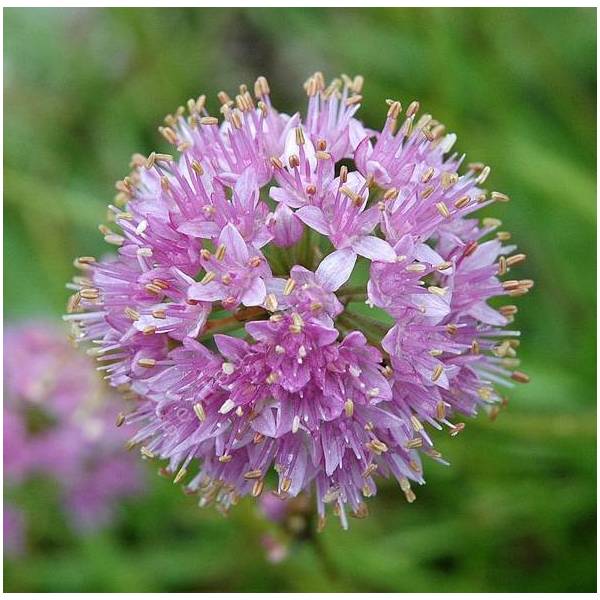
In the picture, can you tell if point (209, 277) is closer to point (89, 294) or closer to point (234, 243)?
point (234, 243)

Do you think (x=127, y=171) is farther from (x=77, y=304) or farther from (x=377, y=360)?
(x=377, y=360)

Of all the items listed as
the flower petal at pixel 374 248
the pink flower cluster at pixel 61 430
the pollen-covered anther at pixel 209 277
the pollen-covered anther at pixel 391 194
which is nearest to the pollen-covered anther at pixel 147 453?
the pollen-covered anther at pixel 209 277

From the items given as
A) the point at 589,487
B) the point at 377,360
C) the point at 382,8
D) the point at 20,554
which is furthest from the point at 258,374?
the point at 382,8

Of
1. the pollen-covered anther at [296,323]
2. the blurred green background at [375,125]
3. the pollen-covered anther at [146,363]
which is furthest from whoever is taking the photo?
the blurred green background at [375,125]

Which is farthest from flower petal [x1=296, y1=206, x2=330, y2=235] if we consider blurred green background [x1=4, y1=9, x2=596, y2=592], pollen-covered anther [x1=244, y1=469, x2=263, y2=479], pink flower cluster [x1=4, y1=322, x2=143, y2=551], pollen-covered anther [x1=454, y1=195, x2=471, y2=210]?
pink flower cluster [x1=4, y1=322, x2=143, y2=551]

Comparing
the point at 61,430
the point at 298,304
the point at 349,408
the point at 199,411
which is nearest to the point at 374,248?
the point at 298,304

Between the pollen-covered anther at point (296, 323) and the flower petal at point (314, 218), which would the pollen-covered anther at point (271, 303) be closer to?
the pollen-covered anther at point (296, 323)
